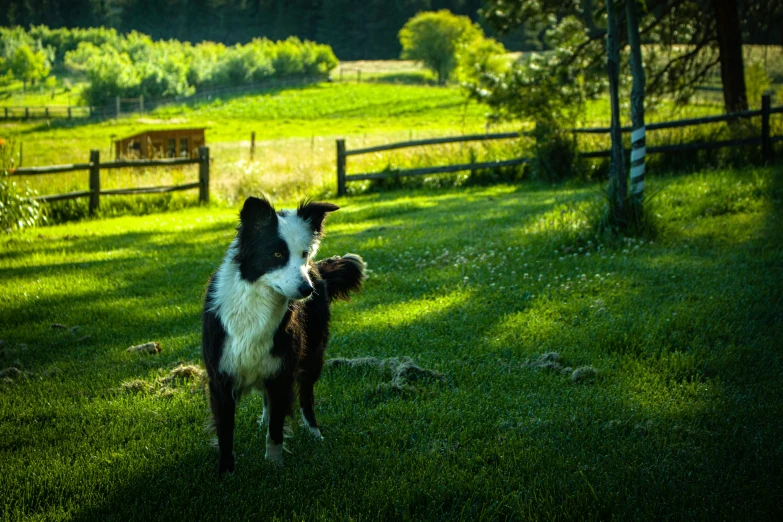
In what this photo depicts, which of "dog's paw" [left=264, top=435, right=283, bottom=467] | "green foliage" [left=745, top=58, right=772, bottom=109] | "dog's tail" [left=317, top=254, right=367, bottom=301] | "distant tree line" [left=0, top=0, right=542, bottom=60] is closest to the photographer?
"dog's paw" [left=264, top=435, right=283, bottom=467]

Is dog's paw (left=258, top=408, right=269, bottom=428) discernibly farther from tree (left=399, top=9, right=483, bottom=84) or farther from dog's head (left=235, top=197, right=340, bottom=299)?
tree (left=399, top=9, right=483, bottom=84)

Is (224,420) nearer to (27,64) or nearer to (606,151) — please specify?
(606,151)

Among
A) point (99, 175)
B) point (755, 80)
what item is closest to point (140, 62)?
point (99, 175)

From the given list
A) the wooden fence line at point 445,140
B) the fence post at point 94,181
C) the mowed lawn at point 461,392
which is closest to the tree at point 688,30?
the wooden fence line at point 445,140

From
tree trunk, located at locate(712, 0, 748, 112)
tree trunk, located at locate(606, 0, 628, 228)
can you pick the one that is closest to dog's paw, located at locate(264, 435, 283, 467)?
tree trunk, located at locate(606, 0, 628, 228)

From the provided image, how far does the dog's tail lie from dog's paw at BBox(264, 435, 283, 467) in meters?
1.25

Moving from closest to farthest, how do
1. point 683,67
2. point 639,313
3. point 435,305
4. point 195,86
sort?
point 639,313
point 435,305
point 683,67
point 195,86

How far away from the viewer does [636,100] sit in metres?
9.20

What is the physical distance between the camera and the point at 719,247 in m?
8.32

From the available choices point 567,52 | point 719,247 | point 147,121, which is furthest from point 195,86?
point 719,247

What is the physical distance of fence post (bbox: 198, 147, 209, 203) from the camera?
52.1 feet

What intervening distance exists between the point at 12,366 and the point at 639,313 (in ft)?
18.3

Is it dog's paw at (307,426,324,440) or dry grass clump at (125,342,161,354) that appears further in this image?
dry grass clump at (125,342,161,354)

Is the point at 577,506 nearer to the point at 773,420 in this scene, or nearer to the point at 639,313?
the point at 773,420
